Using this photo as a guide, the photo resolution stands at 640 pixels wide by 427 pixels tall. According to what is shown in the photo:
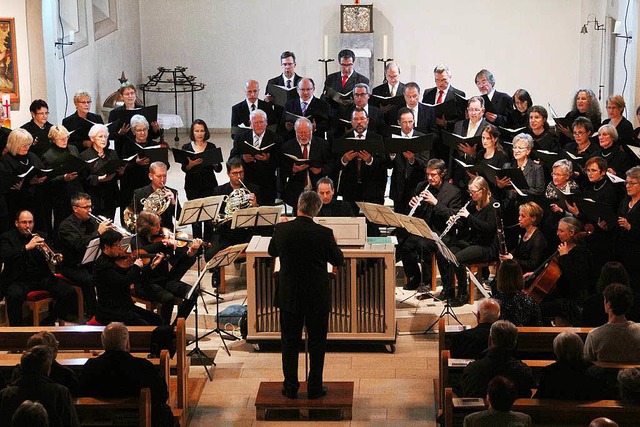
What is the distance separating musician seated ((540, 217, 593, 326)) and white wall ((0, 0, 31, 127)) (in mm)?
5570

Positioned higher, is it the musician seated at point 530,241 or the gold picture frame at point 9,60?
the gold picture frame at point 9,60

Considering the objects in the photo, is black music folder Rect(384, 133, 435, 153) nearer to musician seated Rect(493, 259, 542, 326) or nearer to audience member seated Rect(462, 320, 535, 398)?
musician seated Rect(493, 259, 542, 326)

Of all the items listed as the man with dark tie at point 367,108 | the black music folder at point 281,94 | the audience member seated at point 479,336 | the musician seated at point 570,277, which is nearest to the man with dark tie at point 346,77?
the black music folder at point 281,94

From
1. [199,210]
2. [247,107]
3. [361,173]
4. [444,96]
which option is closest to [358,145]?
[361,173]

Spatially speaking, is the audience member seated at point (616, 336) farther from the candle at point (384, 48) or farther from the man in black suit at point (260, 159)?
the candle at point (384, 48)

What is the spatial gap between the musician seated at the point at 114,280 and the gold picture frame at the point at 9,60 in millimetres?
4132

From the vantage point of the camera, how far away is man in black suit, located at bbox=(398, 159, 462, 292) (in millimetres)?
8539

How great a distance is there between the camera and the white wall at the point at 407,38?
Answer: 15.6 m

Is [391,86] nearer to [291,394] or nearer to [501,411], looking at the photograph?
[291,394]

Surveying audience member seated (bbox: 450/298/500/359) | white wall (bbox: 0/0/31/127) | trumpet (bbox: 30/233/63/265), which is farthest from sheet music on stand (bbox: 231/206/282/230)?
white wall (bbox: 0/0/31/127)

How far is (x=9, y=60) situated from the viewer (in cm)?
1055

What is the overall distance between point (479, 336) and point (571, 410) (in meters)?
1.04

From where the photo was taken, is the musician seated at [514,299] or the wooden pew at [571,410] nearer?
the wooden pew at [571,410]

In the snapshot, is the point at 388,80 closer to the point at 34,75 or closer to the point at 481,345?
the point at 34,75
